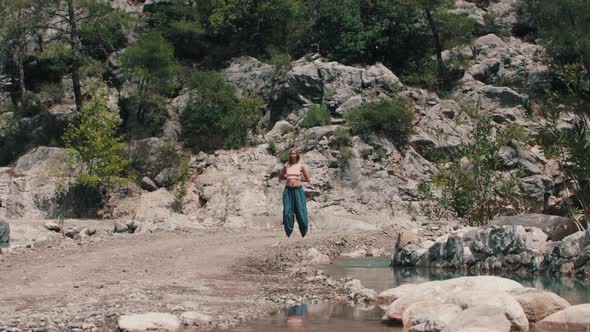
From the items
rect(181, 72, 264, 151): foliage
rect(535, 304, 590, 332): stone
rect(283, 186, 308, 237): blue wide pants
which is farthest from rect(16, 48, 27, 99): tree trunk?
rect(535, 304, 590, 332): stone

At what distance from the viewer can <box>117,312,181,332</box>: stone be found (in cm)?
616

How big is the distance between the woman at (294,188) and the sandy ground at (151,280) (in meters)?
0.88

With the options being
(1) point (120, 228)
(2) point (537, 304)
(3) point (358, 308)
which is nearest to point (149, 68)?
(1) point (120, 228)

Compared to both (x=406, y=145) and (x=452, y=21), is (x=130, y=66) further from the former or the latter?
(x=452, y=21)

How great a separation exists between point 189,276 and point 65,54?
75.3 ft

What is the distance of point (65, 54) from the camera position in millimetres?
29641

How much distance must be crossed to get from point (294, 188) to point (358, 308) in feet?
14.6

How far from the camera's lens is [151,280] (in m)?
9.12

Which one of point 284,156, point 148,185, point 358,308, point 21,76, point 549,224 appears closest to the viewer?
point 358,308

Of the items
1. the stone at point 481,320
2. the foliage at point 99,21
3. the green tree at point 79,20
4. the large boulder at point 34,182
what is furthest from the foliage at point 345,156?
the stone at point 481,320

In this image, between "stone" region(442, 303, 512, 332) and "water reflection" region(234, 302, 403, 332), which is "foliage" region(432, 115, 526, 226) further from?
"stone" region(442, 303, 512, 332)

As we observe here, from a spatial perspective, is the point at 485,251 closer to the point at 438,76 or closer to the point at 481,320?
the point at 481,320

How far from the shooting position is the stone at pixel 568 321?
6480 millimetres

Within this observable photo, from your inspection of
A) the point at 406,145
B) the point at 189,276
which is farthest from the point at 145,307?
the point at 406,145
